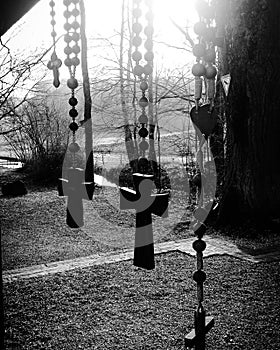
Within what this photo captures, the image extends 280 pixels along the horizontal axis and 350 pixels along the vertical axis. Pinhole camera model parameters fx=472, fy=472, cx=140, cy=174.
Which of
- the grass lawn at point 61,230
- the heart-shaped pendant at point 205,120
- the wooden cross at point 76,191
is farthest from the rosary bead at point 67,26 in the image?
the grass lawn at point 61,230

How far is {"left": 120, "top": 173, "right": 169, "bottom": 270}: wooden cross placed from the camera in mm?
1732

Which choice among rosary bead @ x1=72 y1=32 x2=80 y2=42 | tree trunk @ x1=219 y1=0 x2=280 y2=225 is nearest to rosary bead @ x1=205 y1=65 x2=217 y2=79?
rosary bead @ x1=72 y1=32 x2=80 y2=42

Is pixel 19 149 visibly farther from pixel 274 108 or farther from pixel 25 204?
pixel 274 108

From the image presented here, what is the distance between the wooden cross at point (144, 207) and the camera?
68.2 inches

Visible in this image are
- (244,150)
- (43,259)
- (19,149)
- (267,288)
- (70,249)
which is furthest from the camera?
(19,149)

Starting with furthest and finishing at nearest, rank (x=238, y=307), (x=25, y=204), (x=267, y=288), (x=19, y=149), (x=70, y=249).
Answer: (x=19, y=149) → (x=25, y=204) → (x=70, y=249) → (x=267, y=288) → (x=238, y=307)

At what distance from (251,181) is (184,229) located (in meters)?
1.17

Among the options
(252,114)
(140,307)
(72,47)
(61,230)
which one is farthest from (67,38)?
(61,230)

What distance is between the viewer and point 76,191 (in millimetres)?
2059

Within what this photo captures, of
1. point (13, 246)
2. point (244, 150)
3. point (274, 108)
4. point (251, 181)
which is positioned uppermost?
point (274, 108)

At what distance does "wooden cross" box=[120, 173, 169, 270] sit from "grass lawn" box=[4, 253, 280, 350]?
5.32 feet

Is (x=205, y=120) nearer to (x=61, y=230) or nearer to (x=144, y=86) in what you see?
(x=144, y=86)

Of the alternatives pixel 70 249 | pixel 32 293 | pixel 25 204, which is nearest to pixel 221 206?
pixel 70 249

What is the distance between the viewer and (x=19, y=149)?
46.4 feet
